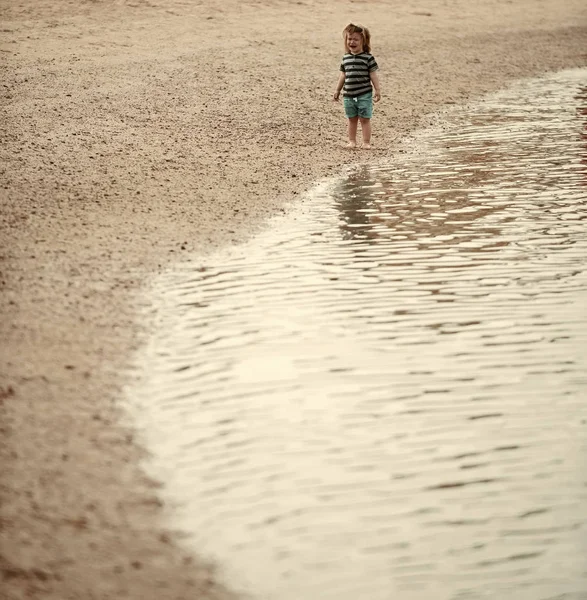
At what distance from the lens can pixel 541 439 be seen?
4348 mm

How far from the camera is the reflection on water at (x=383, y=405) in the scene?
3586 mm

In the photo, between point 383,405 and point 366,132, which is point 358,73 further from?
point 383,405

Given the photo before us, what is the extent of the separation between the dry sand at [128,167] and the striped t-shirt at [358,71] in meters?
0.68

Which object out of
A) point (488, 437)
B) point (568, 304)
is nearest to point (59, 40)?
point (568, 304)

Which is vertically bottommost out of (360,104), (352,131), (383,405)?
(383,405)

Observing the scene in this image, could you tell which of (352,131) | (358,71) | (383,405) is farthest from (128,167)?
(383,405)

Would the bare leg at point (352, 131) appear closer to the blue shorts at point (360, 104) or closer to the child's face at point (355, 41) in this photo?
the blue shorts at point (360, 104)

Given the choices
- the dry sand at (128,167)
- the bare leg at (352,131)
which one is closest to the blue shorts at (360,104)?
the bare leg at (352,131)

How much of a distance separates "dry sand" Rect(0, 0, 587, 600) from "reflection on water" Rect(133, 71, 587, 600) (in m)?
0.25

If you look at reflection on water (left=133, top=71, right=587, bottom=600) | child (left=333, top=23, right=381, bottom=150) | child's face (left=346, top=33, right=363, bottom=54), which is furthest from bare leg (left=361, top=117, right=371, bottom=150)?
reflection on water (left=133, top=71, right=587, bottom=600)

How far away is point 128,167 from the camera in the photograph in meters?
9.66

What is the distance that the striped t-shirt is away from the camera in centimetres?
1093

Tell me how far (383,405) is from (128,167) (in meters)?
5.66

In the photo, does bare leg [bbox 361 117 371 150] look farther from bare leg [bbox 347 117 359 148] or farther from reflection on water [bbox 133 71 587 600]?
reflection on water [bbox 133 71 587 600]
